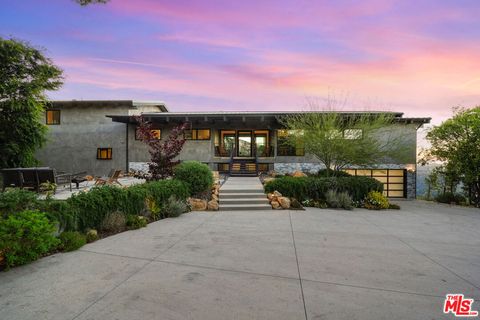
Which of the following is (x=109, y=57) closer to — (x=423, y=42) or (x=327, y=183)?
(x=327, y=183)

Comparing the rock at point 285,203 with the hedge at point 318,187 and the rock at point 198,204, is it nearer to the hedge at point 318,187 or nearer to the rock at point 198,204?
the hedge at point 318,187

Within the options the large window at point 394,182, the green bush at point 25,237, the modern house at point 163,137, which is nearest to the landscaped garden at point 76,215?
the green bush at point 25,237

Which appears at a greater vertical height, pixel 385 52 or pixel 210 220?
pixel 385 52

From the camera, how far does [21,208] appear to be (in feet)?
15.7

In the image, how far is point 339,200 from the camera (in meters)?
10.6

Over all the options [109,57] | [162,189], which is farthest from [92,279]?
[109,57]

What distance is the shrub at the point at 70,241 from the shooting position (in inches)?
195

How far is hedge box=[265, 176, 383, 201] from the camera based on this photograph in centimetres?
1117

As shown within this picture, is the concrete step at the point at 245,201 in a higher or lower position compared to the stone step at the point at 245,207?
higher

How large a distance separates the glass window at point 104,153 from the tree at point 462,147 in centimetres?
2125

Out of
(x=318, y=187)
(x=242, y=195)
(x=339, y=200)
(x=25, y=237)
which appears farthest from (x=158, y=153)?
(x=339, y=200)

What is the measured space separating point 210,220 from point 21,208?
463cm

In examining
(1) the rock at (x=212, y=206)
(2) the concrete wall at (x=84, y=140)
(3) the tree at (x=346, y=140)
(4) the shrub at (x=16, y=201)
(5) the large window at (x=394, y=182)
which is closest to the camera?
(4) the shrub at (x=16, y=201)

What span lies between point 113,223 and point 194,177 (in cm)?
443
